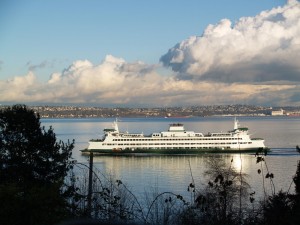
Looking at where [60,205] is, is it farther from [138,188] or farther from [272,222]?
[138,188]

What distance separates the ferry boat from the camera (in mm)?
50562

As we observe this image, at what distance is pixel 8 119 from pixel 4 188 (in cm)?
1042

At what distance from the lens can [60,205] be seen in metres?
4.76

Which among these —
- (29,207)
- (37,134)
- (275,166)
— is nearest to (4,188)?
(29,207)

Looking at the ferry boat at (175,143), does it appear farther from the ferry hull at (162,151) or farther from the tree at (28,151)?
the tree at (28,151)

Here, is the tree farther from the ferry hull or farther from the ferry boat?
the ferry boat

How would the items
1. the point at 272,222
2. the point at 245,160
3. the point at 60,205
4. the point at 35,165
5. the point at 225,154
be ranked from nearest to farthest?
1. the point at 272,222
2. the point at 60,205
3. the point at 35,165
4. the point at 245,160
5. the point at 225,154

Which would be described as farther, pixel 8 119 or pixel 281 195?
pixel 8 119

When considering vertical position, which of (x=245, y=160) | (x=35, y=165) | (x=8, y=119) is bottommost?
(x=245, y=160)

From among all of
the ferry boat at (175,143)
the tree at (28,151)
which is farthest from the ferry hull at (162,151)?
the tree at (28,151)

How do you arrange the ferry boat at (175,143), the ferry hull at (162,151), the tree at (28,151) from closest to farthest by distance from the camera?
1. the tree at (28,151)
2. the ferry hull at (162,151)
3. the ferry boat at (175,143)

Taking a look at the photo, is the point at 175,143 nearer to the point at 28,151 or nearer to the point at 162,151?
the point at 162,151

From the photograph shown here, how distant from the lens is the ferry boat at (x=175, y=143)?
50562mm

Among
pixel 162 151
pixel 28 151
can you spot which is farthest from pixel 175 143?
pixel 28 151
